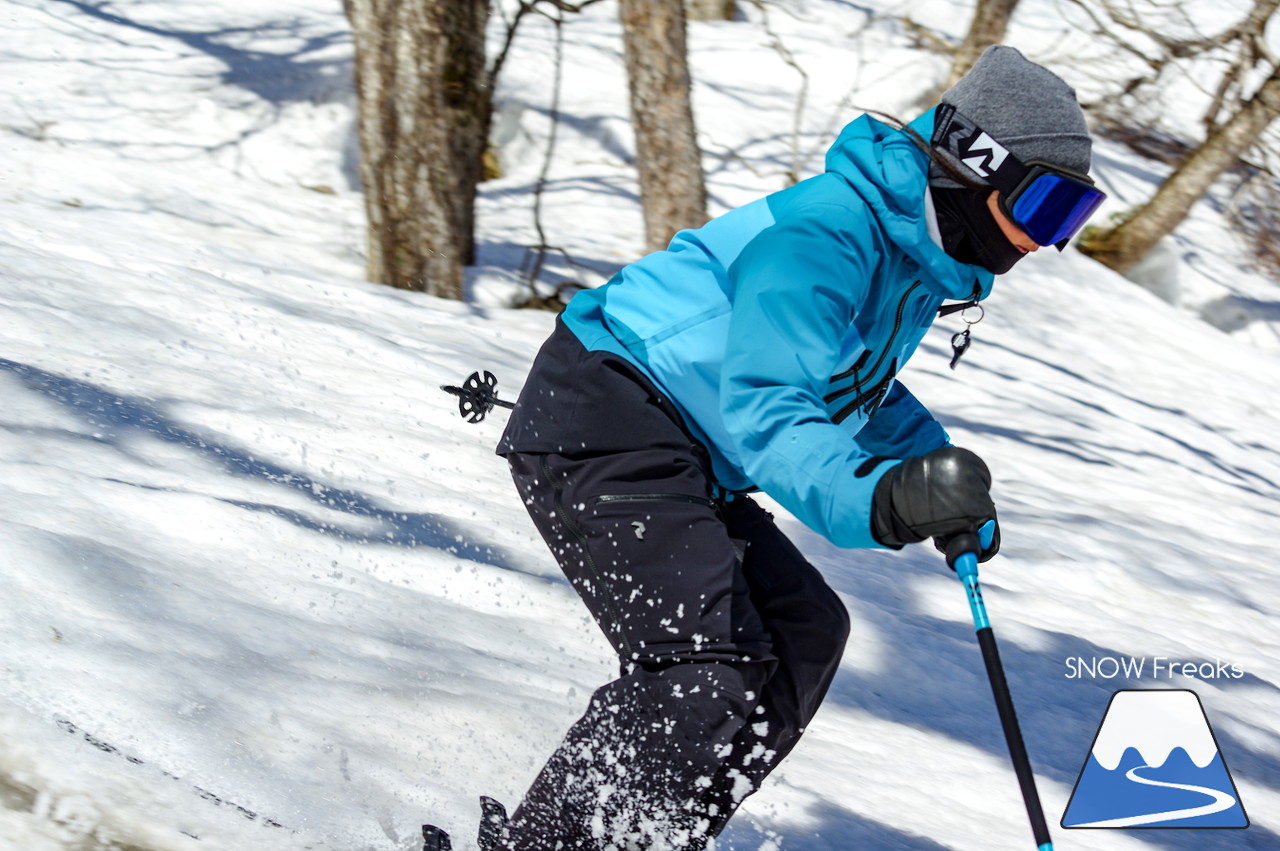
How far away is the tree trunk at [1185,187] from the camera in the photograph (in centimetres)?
999

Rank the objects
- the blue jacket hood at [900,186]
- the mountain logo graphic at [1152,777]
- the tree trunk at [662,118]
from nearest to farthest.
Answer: the blue jacket hood at [900,186], the mountain logo graphic at [1152,777], the tree trunk at [662,118]

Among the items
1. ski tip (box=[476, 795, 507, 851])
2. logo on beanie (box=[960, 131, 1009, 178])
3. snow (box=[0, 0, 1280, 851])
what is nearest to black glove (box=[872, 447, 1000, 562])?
logo on beanie (box=[960, 131, 1009, 178])

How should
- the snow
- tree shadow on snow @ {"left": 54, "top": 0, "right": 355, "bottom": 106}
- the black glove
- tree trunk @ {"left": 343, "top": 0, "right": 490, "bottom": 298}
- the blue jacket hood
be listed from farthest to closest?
tree shadow on snow @ {"left": 54, "top": 0, "right": 355, "bottom": 106} < tree trunk @ {"left": 343, "top": 0, "right": 490, "bottom": 298} < the snow < the blue jacket hood < the black glove

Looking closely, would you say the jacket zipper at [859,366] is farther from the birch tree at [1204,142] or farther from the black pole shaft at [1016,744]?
the birch tree at [1204,142]

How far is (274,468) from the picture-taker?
11.8 ft

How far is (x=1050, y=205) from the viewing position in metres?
1.97

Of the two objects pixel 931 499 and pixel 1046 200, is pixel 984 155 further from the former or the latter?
pixel 931 499

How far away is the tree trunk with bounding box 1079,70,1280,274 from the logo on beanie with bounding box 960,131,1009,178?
962 cm

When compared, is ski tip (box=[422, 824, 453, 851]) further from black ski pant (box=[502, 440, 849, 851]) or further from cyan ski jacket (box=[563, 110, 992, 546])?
cyan ski jacket (box=[563, 110, 992, 546])

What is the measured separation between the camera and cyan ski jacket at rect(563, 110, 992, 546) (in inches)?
68.4

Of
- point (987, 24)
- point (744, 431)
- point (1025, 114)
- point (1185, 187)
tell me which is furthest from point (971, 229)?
point (1185, 187)

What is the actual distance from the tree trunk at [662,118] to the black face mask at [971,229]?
4791 millimetres

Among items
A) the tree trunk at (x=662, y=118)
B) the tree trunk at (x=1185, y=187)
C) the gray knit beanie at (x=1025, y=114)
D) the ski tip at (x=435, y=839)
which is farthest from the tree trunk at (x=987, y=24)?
the ski tip at (x=435, y=839)

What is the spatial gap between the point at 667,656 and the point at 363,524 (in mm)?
1832
